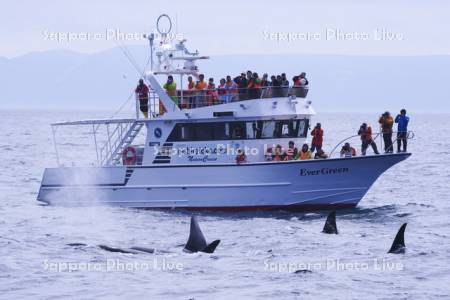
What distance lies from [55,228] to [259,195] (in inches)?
288

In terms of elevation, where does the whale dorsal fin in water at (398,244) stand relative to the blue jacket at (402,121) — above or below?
below

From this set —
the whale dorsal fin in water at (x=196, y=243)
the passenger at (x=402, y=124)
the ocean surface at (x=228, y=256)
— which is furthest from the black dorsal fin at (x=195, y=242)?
the passenger at (x=402, y=124)

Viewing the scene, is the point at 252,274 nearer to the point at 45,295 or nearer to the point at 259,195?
the point at 45,295

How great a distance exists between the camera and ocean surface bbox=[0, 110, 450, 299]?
23734mm

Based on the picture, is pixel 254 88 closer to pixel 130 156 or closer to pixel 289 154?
pixel 289 154

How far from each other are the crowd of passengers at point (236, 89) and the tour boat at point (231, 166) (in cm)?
15

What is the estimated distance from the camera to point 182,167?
119ft

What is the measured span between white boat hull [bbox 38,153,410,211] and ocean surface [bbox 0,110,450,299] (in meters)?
0.48

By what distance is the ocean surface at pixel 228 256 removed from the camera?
2373 centimetres

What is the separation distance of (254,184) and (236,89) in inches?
139

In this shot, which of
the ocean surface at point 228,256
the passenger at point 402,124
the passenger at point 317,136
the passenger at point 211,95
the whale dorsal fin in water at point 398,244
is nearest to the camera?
the ocean surface at point 228,256

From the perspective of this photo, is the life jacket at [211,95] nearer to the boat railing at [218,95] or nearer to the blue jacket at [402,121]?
the boat railing at [218,95]

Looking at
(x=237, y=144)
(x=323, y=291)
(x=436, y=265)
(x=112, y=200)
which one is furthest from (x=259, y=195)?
(x=323, y=291)

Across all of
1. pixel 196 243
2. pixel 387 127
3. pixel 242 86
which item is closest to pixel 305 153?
pixel 387 127
